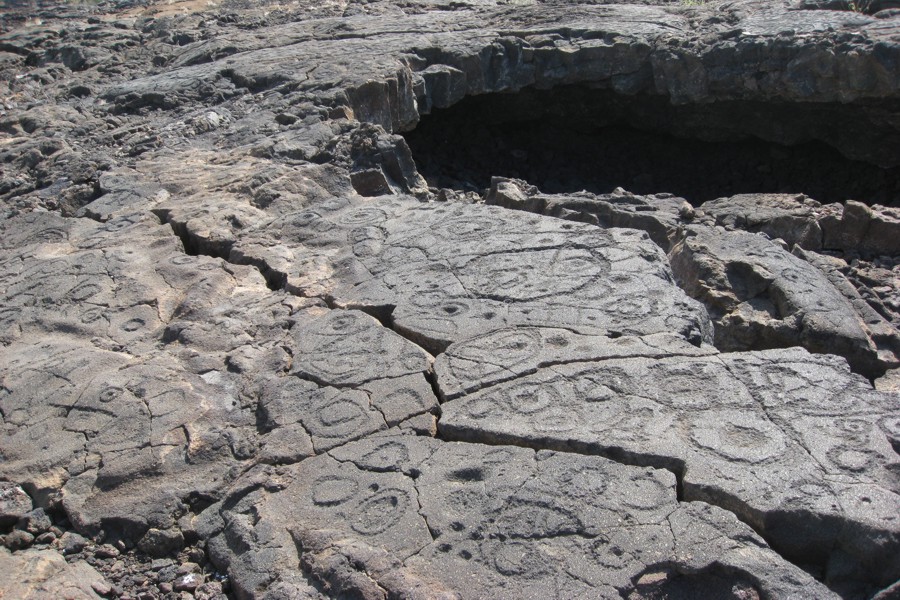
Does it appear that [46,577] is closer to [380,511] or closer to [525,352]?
[380,511]

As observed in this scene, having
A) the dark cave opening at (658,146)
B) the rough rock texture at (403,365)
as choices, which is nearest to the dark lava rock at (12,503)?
the rough rock texture at (403,365)

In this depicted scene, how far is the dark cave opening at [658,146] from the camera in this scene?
6109mm

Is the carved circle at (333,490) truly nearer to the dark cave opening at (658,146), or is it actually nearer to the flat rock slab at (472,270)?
the flat rock slab at (472,270)

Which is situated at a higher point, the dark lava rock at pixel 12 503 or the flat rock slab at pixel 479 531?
the flat rock slab at pixel 479 531

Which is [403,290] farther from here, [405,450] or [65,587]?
[65,587]

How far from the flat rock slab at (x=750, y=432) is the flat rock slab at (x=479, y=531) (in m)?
0.07

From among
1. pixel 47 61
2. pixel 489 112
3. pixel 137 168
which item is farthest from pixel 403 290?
pixel 47 61

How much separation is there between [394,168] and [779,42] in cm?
281

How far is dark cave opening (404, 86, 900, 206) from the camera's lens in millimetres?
6109

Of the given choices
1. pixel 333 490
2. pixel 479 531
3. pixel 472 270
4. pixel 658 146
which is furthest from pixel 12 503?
pixel 658 146

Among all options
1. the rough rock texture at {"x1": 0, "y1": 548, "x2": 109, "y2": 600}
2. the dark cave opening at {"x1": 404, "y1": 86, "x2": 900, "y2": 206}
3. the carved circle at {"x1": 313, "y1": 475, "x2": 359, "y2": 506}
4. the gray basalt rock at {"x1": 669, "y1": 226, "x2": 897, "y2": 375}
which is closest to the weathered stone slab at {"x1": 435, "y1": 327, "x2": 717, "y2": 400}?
the carved circle at {"x1": 313, "y1": 475, "x2": 359, "y2": 506}

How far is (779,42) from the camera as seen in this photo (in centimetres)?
568

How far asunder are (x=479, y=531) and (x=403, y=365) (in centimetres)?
78

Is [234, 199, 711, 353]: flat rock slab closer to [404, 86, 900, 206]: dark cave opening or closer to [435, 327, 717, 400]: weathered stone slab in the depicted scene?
[435, 327, 717, 400]: weathered stone slab
